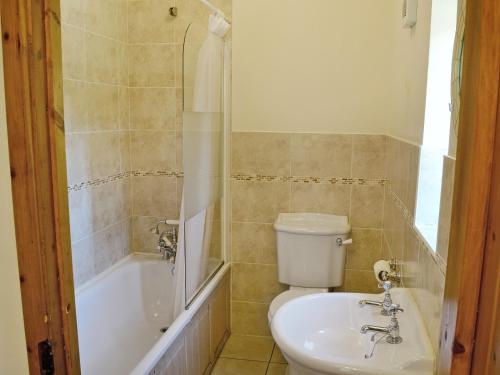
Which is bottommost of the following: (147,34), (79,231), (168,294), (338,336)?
(168,294)

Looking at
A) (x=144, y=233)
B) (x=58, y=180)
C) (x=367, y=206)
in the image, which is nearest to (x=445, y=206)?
(x=58, y=180)

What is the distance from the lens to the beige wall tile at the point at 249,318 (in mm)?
2861

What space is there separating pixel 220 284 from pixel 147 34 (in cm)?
162

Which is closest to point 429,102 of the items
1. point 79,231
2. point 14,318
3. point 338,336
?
point 338,336

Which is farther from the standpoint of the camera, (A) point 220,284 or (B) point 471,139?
(A) point 220,284

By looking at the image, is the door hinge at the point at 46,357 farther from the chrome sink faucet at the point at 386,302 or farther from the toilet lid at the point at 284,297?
the toilet lid at the point at 284,297

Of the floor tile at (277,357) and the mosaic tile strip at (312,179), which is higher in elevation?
the mosaic tile strip at (312,179)

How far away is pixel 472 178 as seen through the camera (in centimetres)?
64

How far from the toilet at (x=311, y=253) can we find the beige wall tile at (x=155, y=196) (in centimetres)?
78

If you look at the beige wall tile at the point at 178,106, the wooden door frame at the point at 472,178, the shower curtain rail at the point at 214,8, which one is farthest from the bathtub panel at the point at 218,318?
the wooden door frame at the point at 472,178

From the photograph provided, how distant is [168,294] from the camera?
291cm

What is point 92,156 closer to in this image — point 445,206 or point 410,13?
point 410,13

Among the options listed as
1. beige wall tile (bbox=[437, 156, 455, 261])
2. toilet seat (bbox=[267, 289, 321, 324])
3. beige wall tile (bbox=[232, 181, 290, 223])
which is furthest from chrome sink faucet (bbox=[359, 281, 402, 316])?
beige wall tile (bbox=[232, 181, 290, 223])

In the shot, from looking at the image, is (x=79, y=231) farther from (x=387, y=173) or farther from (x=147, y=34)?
(x=387, y=173)
